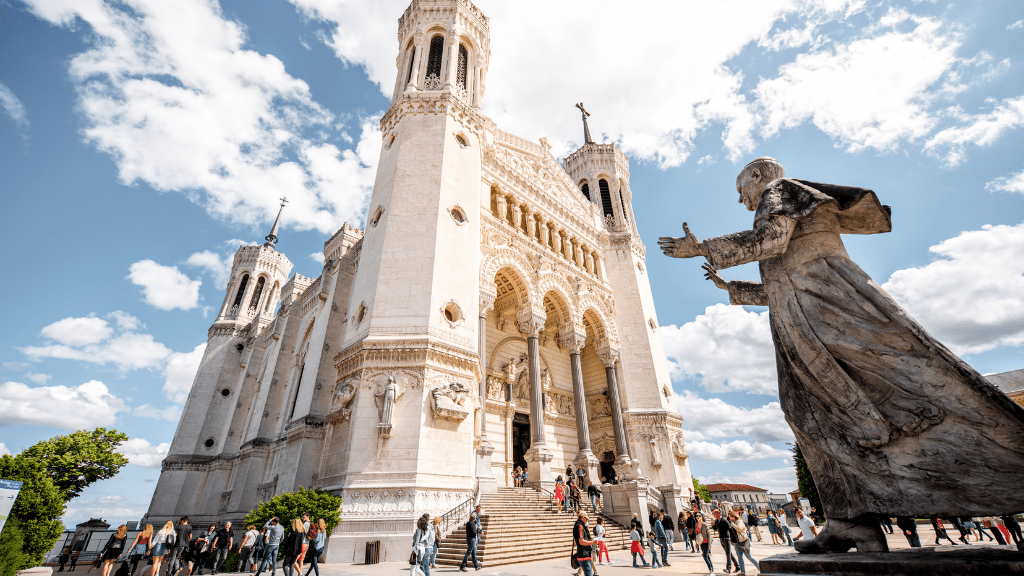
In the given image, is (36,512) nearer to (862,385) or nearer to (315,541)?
(315,541)

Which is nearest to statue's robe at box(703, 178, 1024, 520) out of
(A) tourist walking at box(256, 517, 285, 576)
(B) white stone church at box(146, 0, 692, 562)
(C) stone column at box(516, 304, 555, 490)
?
(A) tourist walking at box(256, 517, 285, 576)

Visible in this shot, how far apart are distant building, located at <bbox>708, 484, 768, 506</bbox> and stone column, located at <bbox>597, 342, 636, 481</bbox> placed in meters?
69.6

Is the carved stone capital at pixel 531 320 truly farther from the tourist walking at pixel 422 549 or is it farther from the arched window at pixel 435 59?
the tourist walking at pixel 422 549

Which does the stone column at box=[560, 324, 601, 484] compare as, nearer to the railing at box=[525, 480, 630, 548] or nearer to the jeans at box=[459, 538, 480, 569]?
the railing at box=[525, 480, 630, 548]

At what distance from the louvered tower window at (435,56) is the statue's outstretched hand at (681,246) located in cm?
1794

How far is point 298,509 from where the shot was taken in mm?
10375

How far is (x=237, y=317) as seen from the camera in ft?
112

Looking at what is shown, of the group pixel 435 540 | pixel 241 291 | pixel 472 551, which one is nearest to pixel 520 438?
pixel 435 540

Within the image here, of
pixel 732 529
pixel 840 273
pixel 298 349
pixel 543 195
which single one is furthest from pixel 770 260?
pixel 298 349

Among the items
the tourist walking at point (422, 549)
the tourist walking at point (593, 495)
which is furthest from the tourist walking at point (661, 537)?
the tourist walking at point (422, 549)

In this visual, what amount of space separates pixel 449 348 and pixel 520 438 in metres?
8.56

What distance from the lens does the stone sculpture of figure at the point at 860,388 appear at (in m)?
2.60

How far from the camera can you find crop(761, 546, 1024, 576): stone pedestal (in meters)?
2.16

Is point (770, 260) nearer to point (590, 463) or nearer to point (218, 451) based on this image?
point (590, 463)
